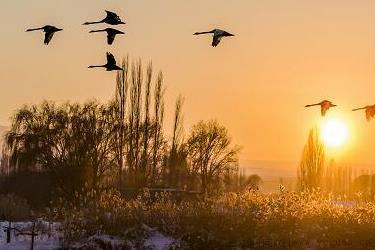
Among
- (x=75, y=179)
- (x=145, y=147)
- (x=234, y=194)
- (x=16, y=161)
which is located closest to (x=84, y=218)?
(x=234, y=194)

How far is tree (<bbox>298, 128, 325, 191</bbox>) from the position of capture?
40.0 metres

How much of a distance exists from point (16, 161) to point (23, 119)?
2.82 metres

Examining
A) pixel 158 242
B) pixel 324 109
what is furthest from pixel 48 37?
pixel 158 242

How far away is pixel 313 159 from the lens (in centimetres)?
4056

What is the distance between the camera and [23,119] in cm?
3988

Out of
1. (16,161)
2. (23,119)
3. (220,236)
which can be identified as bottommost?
(220,236)

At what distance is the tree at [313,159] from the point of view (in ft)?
131

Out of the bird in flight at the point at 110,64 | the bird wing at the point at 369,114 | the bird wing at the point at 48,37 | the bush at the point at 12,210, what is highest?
the bird wing at the point at 48,37

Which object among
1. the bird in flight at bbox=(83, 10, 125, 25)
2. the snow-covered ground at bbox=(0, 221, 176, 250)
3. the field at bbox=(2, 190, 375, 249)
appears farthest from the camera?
the field at bbox=(2, 190, 375, 249)

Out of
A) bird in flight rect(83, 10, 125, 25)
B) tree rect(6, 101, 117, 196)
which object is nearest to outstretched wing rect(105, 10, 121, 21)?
bird in flight rect(83, 10, 125, 25)

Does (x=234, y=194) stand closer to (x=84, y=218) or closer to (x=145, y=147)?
(x=84, y=218)

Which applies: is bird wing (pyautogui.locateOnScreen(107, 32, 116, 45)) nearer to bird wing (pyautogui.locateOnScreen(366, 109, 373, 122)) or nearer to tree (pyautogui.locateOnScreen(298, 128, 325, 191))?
bird wing (pyautogui.locateOnScreen(366, 109, 373, 122))

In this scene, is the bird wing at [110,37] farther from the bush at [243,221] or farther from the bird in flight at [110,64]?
the bush at [243,221]

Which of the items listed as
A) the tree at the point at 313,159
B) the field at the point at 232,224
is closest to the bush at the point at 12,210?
the field at the point at 232,224
